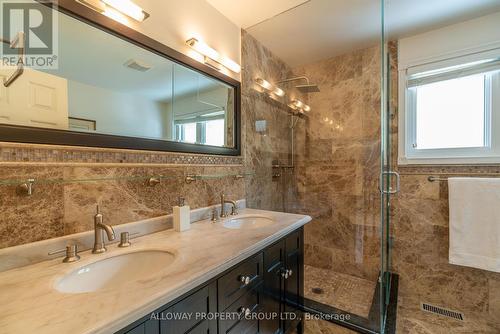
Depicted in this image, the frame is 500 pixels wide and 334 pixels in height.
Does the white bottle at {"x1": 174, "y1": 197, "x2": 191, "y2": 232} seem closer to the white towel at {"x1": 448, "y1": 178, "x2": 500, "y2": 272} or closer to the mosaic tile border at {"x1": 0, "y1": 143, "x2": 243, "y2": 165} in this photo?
the mosaic tile border at {"x1": 0, "y1": 143, "x2": 243, "y2": 165}

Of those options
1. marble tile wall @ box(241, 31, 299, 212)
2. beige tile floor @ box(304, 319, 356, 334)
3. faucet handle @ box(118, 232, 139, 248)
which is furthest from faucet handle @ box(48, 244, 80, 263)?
beige tile floor @ box(304, 319, 356, 334)

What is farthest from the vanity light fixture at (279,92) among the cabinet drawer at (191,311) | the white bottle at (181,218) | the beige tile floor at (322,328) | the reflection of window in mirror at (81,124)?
the beige tile floor at (322,328)

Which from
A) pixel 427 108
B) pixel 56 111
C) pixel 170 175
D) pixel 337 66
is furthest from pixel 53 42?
pixel 427 108

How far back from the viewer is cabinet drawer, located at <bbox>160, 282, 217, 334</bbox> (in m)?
0.62

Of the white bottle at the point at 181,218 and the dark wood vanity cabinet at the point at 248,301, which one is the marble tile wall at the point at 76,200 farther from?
the dark wood vanity cabinet at the point at 248,301

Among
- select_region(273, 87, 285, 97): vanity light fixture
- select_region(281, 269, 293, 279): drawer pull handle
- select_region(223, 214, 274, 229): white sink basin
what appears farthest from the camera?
select_region(273, 87, 285, 97): vanity light fixture

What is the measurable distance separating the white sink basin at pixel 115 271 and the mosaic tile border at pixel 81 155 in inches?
16.6

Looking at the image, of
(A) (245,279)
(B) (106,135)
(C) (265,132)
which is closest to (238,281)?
(A) (245,279)

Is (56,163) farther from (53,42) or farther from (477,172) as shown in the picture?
(477,172)

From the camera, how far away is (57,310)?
51cm

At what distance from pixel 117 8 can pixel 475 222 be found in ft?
8.66

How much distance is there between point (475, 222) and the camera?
5.24 feet

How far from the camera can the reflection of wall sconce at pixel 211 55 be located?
1.36 meters

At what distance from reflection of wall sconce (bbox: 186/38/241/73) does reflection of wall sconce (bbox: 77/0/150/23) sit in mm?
320
